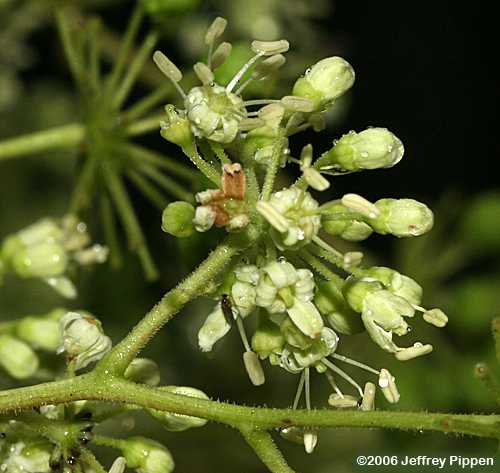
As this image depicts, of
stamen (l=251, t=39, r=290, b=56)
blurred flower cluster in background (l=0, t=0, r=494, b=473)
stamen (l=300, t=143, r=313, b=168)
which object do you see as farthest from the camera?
blurred flower cluster in background (l=0, t=0, r=494, b=473)

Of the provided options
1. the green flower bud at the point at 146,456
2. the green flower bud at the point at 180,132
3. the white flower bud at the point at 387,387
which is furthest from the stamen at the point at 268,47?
the green flower bud at the point at 146,456

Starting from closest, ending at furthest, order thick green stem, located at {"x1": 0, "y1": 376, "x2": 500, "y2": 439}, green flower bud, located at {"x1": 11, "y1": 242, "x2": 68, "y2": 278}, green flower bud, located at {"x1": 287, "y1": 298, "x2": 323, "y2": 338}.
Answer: thick green stem, located at {"x1": 0, "y1": 376, "x2": 500, "y2": 439} → green flower bud, located at {"x1": 287, "y1": 298, "x2": 323, "y2": 338} → green flower bud, located at {"x1": 11, "y1": 242, "x2": 68, "y2": 278}

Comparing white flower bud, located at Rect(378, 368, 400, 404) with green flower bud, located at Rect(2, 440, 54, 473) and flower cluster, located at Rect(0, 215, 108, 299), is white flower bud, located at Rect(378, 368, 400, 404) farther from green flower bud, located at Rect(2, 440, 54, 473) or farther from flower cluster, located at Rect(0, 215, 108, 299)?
flower cluster, located at Rect(0, 215, 108, 299)

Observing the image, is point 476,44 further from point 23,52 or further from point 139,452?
point 139,452

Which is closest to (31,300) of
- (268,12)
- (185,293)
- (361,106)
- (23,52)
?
(23,52)

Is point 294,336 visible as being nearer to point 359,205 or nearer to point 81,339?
point 359,205

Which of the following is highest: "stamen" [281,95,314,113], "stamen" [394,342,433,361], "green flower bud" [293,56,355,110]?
"green flower bud" [293,56,355,110]

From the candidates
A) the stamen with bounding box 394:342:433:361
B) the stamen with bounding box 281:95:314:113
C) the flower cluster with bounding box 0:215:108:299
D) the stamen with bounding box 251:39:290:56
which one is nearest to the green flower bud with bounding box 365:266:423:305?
the stamen with bounding box 394:342:433:361
